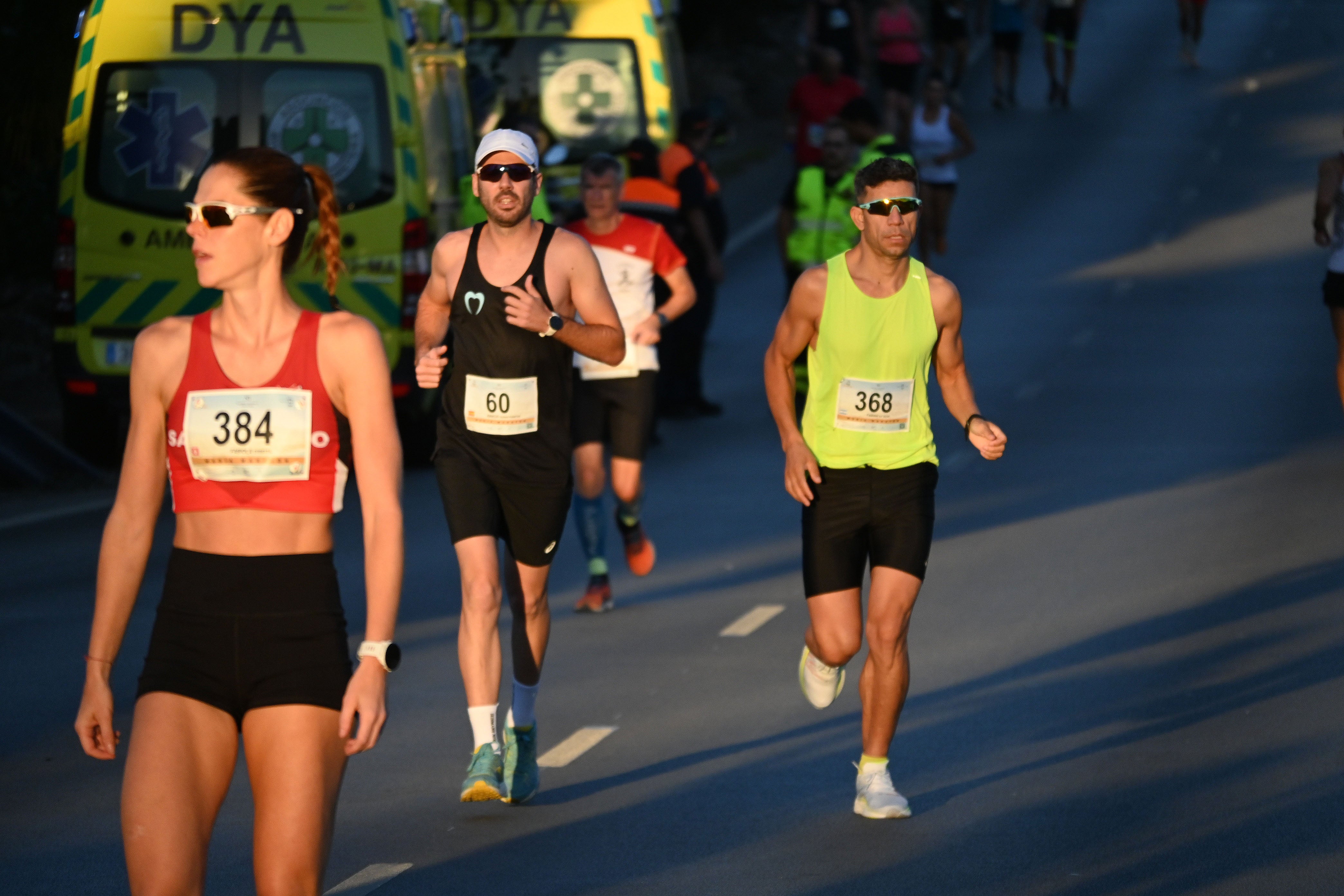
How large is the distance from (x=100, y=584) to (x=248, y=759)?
44cm

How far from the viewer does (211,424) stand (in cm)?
440

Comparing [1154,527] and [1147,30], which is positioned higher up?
[1154,527]

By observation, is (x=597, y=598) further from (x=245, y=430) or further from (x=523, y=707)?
(x=245, y=430)

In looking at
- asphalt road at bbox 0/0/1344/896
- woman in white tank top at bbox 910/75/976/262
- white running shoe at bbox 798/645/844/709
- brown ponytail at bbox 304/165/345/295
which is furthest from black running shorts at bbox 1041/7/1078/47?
brown ponytail at bbox 304/165/345/295

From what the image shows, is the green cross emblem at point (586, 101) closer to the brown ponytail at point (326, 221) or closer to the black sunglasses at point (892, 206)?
the black sunglasses at point (892, 206)

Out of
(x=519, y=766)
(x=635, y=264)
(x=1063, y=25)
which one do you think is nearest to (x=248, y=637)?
(x=519, y=766)

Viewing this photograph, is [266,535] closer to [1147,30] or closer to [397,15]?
[397,15]

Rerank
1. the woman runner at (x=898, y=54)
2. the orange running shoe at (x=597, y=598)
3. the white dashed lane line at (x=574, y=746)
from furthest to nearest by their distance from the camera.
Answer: the woman runner at (x=898, y=54) < the orange running shoe at (x=597, y=598) < the white dashed lane line at (x=574, y=746)

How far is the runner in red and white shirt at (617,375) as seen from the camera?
1041 cm

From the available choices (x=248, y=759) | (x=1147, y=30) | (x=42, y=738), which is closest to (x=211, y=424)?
(x=248, y=759)

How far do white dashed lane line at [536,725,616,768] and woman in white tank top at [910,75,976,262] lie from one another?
1440 cm

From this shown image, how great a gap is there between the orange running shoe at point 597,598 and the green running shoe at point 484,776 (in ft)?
11.6

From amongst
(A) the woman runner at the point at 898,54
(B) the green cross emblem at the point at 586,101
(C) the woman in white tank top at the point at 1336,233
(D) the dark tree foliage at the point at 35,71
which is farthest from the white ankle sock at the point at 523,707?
(A) the woman runner at the point at 898,54

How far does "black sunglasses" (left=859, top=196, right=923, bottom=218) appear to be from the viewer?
7008mm
